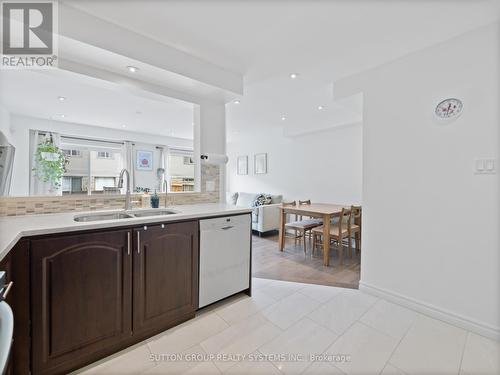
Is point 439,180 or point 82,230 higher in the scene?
point 439,180

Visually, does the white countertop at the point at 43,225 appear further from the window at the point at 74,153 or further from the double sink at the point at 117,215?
the window at the point at 74,153

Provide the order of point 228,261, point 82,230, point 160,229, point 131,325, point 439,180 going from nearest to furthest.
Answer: point 82,230, point 131,325, point 160,229, point 439,180, point 228,261

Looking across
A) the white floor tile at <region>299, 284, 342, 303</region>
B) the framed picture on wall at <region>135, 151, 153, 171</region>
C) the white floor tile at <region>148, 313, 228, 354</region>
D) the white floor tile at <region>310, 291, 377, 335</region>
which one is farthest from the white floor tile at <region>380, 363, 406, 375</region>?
the framed picture on wall at <region>135, 151, 153, 171</region>

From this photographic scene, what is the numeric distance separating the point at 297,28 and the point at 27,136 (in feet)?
16.9

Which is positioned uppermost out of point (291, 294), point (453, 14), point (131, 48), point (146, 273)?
point (453, 14)

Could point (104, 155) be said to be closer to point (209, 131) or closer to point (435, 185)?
point (209, 131)

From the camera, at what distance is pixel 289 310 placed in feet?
6.72

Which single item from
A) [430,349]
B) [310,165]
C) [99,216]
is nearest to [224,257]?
[99,216]

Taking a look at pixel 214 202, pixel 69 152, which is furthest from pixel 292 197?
pixel 69 152

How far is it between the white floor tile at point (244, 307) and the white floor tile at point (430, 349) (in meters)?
1.03

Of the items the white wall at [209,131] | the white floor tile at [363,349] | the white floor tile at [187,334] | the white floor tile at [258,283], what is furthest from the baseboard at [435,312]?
the white wall at [209,131]

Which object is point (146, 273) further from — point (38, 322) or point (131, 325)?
point (38, 322)

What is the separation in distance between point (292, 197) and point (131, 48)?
407 centimetres

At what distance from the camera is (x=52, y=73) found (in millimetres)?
1878
